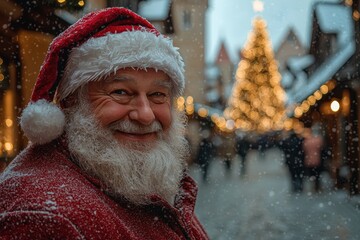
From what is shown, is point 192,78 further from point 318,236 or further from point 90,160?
point 90,160

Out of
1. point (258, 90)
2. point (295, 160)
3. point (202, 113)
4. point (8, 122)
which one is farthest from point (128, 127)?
point (258, 90)

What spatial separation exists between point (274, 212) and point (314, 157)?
13.6 feet

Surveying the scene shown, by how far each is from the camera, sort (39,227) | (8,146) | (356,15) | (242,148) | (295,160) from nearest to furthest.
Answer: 1. (39,227)
2. (8,146)
3. (356,15)
4. (295,160)
5. (242,148)

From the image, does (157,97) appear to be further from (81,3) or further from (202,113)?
(202,113)

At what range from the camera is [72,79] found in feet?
6.65

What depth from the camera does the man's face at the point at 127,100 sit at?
78.2 inches

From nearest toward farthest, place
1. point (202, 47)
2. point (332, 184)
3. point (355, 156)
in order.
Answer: point (355, 156) < point (332, 184) < point (202, 47)

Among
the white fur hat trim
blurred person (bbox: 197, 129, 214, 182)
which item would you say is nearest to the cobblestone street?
blurred person (bbox: 197, 129, 214, 182)

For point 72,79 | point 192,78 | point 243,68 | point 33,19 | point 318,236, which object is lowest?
point 318,236

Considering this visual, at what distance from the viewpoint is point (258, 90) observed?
47.8 meters

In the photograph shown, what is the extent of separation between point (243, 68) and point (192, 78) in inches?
394

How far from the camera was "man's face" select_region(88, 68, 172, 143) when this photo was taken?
6.51ft

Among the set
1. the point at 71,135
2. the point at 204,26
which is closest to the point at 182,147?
the point at 71,135

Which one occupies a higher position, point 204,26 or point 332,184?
point 204,26
